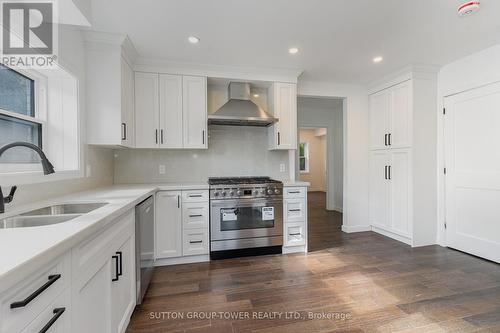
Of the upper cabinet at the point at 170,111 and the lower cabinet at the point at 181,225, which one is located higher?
the upper cabinet at the point at 170,111

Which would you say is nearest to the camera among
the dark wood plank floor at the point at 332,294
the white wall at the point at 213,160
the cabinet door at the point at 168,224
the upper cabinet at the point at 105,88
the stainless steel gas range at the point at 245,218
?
the dark wood plank floor at the point at 332,294

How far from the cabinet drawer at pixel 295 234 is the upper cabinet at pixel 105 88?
229cm

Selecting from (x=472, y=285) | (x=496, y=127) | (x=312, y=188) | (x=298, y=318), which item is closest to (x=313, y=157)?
(x=312, y=188)

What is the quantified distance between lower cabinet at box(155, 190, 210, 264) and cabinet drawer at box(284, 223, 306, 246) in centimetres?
106

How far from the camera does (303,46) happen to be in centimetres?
260

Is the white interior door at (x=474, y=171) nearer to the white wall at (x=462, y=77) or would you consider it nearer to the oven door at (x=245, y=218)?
the white wall at (x=462, y=77)

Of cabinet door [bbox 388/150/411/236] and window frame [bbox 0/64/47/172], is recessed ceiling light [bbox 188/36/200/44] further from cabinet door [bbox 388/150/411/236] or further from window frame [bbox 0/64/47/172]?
cabinet door [bbox 388/150/411/236]

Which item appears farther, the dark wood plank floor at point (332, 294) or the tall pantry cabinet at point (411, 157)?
the tall pantry cabinet at point (411, 157)

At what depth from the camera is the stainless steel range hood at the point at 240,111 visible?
2.97 m

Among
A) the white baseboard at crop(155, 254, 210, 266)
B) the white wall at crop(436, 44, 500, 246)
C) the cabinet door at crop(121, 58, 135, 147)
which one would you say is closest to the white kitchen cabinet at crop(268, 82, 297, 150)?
the white baseboard at crop(155, 254, 210, 266)

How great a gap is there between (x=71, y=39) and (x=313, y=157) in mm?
8232

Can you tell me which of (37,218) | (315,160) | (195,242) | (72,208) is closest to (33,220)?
(37,218)

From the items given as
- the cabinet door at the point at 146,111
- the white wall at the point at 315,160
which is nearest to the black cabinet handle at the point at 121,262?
the cabinet door at the point at 146,111

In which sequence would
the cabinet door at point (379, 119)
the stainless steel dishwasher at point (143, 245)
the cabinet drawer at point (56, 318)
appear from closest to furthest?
the cabinet drawer at point (56, 318) < the stainless steel dishwasher at point (143, 245) < the cabinet door at point (379, 119)
